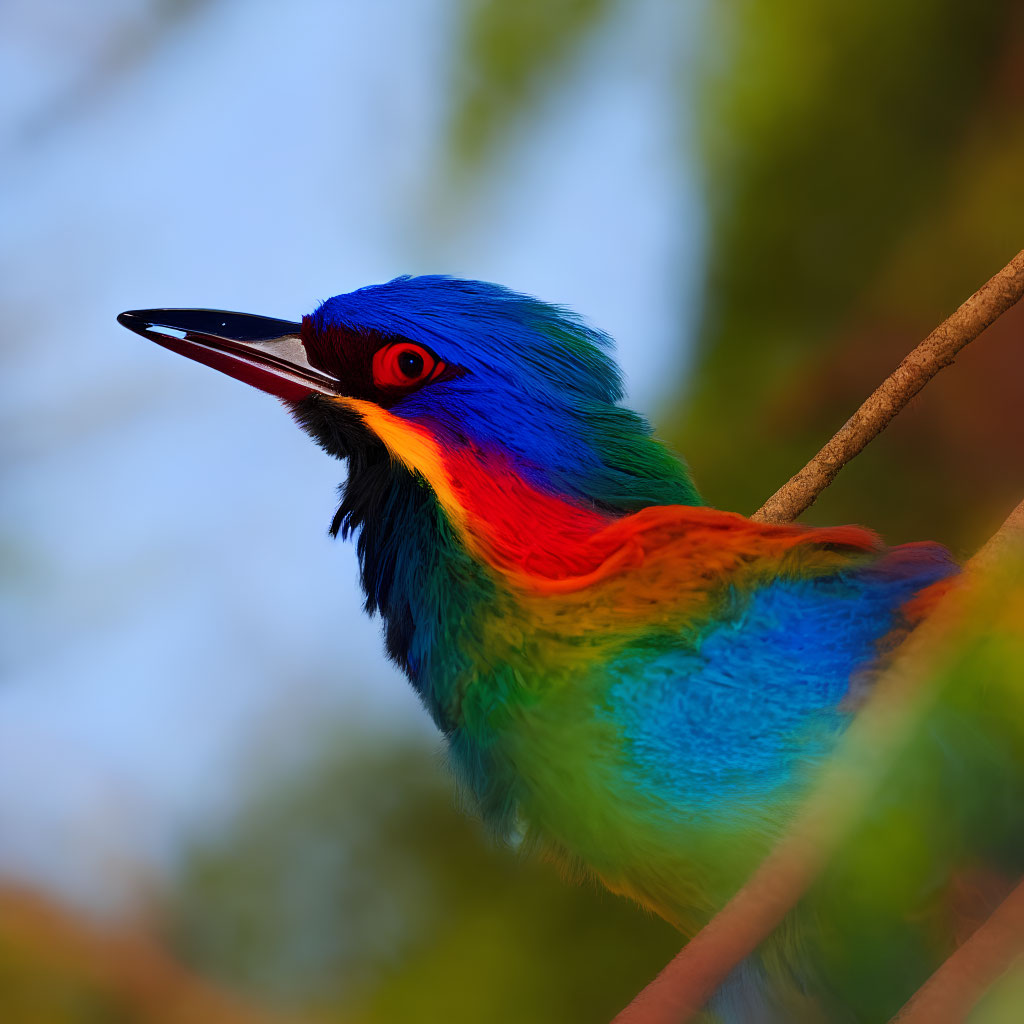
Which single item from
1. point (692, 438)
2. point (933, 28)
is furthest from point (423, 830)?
point (933, 28)

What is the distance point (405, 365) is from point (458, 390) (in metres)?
0.07

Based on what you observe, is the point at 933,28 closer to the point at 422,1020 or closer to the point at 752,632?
the point at 752,632

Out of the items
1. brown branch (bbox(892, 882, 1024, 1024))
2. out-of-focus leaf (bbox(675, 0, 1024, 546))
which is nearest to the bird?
brown branch (bbox(892, 882, 1024, 1024))

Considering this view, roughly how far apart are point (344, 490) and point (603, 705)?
44 cm

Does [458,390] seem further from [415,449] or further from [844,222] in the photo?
[844,222]

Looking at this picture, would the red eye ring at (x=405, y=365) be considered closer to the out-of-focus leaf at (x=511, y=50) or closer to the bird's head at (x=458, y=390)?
the bird's head at (x=458, y=390)

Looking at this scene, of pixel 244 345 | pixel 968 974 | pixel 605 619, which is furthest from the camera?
pixel 244 345

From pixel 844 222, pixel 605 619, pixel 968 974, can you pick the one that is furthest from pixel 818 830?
pixel 844 222

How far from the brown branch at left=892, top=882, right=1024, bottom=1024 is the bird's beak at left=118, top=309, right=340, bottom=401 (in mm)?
864

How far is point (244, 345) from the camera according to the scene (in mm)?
1485

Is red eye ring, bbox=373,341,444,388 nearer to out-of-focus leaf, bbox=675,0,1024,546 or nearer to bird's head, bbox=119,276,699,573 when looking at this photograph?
bird's head, bbox=119,276,699,573

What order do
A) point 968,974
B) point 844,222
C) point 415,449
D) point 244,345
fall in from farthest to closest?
point 844,222 → point 244,345 → point 415,449 → point 968,974

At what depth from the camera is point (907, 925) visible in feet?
3.83

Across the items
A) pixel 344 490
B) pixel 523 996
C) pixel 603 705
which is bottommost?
pixel 523 996
